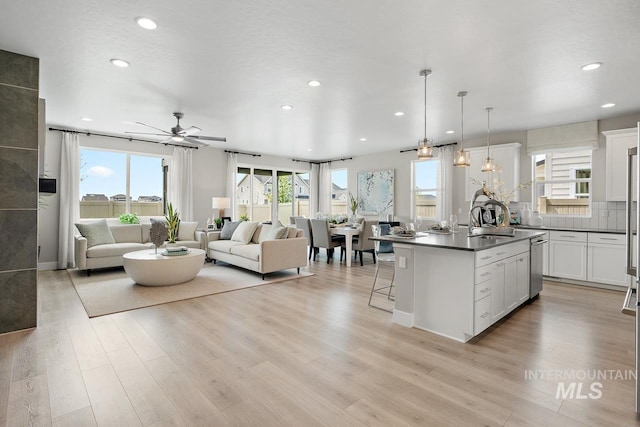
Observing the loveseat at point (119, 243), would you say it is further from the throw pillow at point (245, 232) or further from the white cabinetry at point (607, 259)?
the white cabinetry at point (607, 259)

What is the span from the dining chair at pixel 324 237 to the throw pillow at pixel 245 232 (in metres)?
1.31

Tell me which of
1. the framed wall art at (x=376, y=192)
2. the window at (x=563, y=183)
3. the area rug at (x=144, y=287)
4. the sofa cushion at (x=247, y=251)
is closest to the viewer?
the area rug at (x=144, y=287)

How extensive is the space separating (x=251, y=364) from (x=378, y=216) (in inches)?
257

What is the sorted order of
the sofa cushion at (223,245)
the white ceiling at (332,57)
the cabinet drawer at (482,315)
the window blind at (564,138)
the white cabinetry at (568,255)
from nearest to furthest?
1. the white ceiling at (332,57)
2. the cabinet drawer at (482,315)
3. the white cabinetry at (568,255)
4. the window blind at (564,138)
5. the sofa cushion at (223,245)

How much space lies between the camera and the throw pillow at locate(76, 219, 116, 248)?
18.8 feet

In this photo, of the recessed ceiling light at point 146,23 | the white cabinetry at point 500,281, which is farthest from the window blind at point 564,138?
the recessed ceiling light at point 146,23

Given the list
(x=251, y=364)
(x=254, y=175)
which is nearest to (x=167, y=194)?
(x=254, y=175)

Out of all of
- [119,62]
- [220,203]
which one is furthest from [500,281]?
[220,203]

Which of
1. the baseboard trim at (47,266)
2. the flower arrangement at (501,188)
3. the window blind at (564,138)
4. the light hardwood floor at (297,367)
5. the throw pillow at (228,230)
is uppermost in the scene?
the window blind at (564,138)

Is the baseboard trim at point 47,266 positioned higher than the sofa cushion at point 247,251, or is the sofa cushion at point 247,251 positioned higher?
the sofa cushion at point 247,251

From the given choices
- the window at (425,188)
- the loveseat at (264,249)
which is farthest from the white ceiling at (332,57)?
the window at (425,188)

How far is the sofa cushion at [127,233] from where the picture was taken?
626cm

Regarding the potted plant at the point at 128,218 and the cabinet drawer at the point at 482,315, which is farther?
the potted plant at the point at 128,218

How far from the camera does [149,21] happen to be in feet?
8.37
